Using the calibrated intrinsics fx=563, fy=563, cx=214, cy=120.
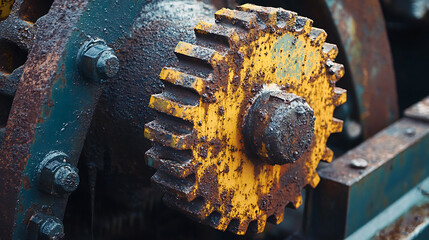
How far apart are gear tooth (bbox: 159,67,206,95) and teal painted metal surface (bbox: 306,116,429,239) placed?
88 centimetres

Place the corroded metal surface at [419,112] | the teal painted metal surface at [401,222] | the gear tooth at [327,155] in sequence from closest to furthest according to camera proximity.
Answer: the gear tooth at [327,155] → the teal painted metal surface at [401,222] → the corroded metal surface at [419,112]

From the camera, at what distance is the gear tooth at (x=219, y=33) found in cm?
142

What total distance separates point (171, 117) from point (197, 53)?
0.18m

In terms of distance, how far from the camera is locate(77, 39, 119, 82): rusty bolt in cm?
142

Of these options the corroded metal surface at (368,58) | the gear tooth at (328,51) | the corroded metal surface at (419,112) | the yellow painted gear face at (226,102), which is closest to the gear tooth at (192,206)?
the yellow painted gear face at (226,102)

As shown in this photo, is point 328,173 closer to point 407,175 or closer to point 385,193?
point 385,193

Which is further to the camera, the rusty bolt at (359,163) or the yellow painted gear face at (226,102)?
the rusty bolt at (359,163)

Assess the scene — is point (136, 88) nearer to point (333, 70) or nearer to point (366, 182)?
point (333, 70)

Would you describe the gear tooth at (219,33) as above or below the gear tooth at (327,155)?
above

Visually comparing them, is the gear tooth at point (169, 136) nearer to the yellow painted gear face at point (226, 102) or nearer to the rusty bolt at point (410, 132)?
the yellow painted gear face at point (226, 102)

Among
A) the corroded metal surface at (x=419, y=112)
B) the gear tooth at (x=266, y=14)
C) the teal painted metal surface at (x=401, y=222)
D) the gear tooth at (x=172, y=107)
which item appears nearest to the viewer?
the gear tooth at (x=172, y=107)

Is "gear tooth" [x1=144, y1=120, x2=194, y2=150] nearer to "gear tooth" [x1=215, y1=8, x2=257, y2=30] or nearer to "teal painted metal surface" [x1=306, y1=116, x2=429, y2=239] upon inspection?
"gear tooth" [x1=215, y1=8, x2=257, y2=30]

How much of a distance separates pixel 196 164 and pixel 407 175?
1.33 metres

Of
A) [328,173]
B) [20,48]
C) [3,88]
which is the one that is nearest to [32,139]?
[3,88]
